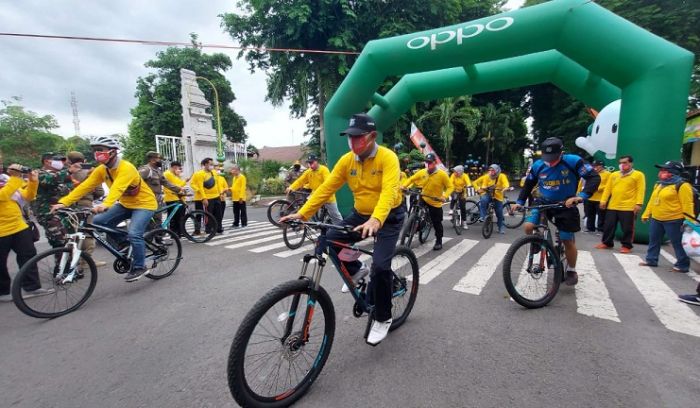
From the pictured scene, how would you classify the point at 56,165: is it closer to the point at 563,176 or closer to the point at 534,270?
the point at 534,270

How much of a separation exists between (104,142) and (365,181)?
371 cm

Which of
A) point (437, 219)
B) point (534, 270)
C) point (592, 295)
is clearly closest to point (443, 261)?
point (437, 219)

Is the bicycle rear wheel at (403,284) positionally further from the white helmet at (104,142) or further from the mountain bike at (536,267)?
the white helmet at (104,142)

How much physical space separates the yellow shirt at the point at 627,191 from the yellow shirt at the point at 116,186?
870 centimetres

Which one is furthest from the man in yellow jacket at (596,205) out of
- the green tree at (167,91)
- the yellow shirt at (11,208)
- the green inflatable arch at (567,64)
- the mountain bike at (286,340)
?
the green tree at (167,91)

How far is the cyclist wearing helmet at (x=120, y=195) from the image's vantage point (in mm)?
4215

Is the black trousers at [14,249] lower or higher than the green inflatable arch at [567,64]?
lower

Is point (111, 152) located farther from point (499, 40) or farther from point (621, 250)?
point (621, 250)

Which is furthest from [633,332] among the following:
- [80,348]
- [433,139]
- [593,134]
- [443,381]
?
[433,139]

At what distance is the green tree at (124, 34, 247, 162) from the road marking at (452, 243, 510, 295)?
36862 millimetres

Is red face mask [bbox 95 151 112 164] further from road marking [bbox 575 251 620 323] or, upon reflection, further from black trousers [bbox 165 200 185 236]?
road marking [bbox 575 251 620 323]

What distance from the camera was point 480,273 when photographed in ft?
17.0

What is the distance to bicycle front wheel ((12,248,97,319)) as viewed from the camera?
11.9 ft

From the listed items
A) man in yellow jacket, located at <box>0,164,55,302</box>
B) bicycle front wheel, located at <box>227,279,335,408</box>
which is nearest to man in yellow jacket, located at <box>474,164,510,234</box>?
bicycle front wheel, located at <box>227,279,335,408</box>
